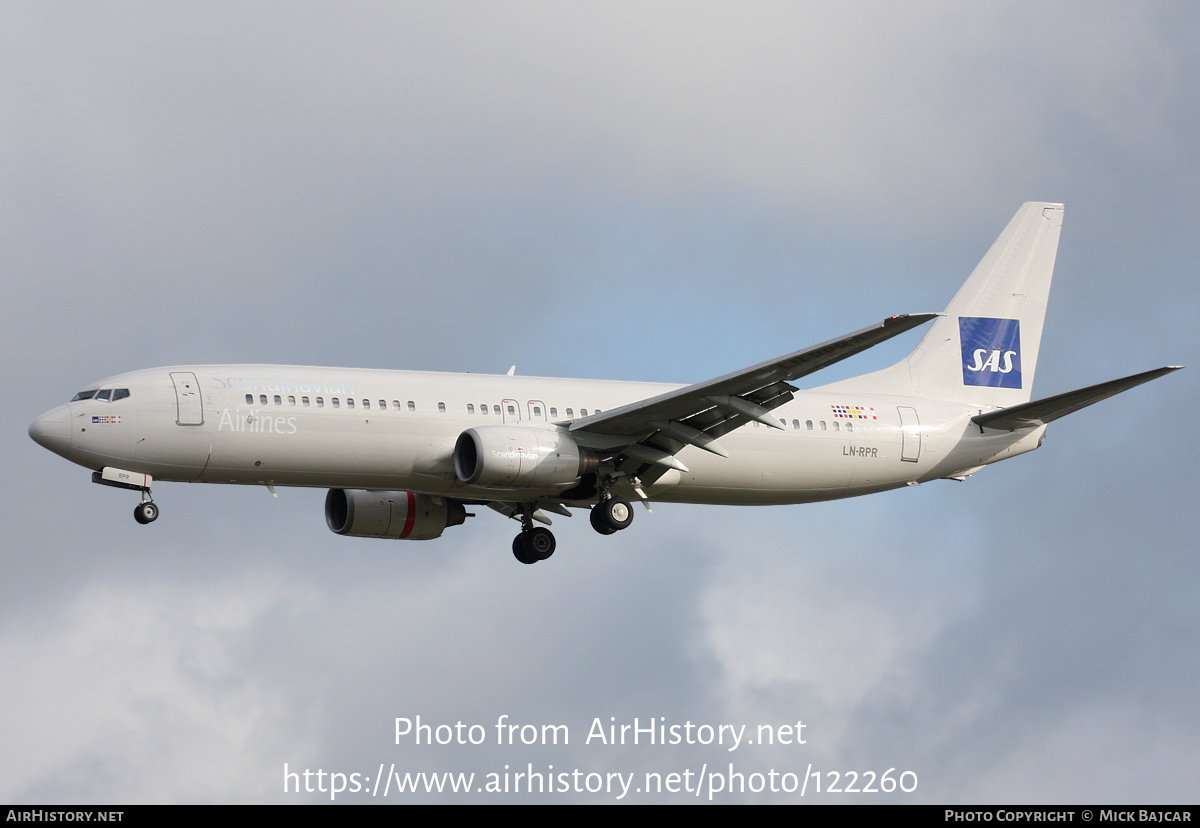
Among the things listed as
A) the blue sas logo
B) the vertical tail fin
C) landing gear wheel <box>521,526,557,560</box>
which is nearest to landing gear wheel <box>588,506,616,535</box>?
landing gear wheel <box>521,526,557,560</box>

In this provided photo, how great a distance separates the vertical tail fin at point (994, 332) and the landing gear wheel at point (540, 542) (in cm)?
1009

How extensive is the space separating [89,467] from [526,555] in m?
13.0

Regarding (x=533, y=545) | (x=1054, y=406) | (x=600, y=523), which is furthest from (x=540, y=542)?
(x=1054, y=406)

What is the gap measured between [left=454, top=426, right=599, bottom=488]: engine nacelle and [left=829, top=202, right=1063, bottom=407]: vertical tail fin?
36.4 feet

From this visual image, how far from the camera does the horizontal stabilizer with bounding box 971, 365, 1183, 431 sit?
37.2 metres

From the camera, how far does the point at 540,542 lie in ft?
143

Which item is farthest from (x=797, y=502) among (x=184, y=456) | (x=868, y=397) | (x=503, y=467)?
(x=184, y=456)

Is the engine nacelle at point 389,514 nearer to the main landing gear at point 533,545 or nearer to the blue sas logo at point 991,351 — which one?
the main landing gear at point 533,545

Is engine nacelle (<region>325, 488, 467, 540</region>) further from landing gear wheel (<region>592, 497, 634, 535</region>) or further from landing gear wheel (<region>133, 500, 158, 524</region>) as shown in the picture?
landing gear wheel (<region>133, 500, 158, 524</region>)

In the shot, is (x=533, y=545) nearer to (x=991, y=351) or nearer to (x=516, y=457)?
(x=516, y=457)

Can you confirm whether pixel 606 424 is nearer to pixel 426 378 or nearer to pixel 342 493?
pixel 426 378

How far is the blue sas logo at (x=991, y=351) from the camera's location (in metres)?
46.8

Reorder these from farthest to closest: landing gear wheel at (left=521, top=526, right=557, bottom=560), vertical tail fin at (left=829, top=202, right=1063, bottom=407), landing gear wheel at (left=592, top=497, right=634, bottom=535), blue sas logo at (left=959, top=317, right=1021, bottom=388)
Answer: blue sas logo at (left=959, top=317, right=1021, bottom=388) → vertical tail fin at (left=829, top=202, right=1063, bottom=407) → landing gear wheel at (left=521, top=526, right=557, bottom=560) → landing gear wheel at (left=592, top=497, right=634, bottom=535)

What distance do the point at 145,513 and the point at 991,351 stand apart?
26463 mm
